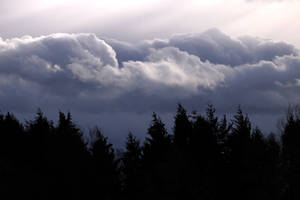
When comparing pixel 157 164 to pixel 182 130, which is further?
pixel 182 130

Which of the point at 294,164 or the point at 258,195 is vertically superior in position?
the point at 294,164

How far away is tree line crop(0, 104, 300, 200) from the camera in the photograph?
39.3 m

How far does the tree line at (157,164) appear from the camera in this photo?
1549 inches

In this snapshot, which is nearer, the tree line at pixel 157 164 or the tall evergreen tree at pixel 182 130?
the tree line at pixel 157 164

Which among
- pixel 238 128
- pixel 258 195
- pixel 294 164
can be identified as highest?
pixel 238 128

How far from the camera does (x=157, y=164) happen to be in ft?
141

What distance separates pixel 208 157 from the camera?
4197cm

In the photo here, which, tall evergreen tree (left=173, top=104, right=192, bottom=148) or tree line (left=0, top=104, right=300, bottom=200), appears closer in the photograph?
tree line (left=0, top=104, right=300, bottom=200)

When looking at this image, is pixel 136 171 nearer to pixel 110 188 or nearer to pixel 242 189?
pixel 110 188

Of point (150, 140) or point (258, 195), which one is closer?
point (258, 195)

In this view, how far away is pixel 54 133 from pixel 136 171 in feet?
31.1

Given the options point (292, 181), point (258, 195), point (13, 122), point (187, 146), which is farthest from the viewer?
point (13, 122)

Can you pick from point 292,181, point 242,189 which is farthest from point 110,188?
point 292,181

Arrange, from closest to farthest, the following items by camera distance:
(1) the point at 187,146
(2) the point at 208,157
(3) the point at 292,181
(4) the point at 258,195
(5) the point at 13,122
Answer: (4) the point at 258,195, (2) the point at 208,157, (1) the point at 187,146, (3) the point at 292,181, (5) the point at 13,122
